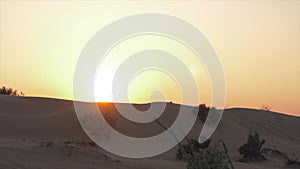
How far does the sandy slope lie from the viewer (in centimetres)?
1981

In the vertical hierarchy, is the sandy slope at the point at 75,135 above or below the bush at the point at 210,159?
above

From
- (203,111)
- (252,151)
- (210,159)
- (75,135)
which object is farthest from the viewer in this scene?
(203,111)

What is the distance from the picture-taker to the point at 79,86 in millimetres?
21844

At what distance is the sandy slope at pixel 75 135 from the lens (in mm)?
19812

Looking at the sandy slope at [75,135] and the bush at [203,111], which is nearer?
the sandy slope at [75,135]

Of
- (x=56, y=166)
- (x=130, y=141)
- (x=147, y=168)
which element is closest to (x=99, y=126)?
(x=130, y=141)

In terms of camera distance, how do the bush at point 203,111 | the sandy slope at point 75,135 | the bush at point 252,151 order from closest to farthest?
the sandy slope at point 75,135
the bush at point 252,151
the bush at point 203,111

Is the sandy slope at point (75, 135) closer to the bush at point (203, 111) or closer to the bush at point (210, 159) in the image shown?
the bush at point (203, 111)

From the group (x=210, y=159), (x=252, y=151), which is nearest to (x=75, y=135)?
(x=252, y=151)

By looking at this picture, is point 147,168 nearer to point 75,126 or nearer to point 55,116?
point 75,126

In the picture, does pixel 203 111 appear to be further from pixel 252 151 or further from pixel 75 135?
pixel 252 151

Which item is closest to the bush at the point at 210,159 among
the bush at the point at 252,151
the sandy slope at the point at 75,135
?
the sandy slope at the point at 75,135

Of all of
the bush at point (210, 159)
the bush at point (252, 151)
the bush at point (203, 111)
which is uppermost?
the bush at point (203, 111)

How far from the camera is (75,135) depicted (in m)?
36.9
